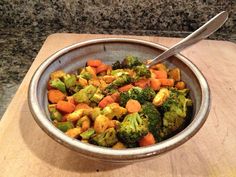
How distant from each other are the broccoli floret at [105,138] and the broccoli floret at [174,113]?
127mm

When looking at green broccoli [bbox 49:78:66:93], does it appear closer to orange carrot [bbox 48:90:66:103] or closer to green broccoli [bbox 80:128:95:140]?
orange carrot [bbox 48:90:66:103]

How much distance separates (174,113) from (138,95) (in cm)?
10

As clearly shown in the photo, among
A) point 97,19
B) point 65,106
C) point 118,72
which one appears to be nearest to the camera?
point 65,106

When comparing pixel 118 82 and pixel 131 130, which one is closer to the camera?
pixel 131 130

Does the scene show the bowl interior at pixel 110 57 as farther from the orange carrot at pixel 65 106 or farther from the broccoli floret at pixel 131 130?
the broccoli floret at pixel 131 130

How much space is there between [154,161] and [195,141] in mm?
134

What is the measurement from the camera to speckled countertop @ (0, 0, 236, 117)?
4.20 ft

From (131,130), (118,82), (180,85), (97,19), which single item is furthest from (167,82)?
(97,19)

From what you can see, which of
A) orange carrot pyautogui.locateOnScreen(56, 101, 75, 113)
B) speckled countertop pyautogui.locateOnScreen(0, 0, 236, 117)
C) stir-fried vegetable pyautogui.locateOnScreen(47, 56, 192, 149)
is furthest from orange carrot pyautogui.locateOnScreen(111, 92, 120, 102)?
speckled countertop pyautogui.locateOnScreen(0, 0, 236, 117)

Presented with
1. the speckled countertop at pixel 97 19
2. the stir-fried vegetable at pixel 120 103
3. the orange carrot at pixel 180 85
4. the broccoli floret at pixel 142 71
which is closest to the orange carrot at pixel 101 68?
the stir-fried vegetable at pixel 120 103

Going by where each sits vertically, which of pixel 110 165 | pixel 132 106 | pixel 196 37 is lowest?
pixel 110 165

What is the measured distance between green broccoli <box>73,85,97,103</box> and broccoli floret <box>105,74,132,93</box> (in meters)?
0.05

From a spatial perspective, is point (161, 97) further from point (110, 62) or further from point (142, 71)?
point (110, 62)

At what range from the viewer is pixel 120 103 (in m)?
0.79
